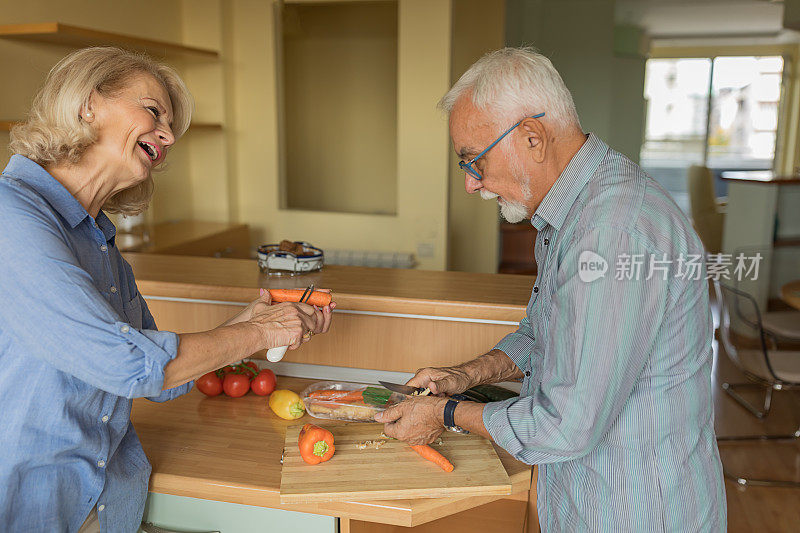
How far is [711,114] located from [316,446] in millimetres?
10546

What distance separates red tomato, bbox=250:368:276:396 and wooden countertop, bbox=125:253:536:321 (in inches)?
9.4

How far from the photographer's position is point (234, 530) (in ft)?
5.10

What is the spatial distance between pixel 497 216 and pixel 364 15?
188 centimetres

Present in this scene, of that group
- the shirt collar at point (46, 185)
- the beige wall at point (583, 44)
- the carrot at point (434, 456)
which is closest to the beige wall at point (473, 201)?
the beige wall at point (583, 44)

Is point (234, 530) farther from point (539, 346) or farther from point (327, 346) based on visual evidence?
point (539, 346)

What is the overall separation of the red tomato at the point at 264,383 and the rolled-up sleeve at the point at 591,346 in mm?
898

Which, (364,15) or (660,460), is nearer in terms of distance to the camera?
(660,460)

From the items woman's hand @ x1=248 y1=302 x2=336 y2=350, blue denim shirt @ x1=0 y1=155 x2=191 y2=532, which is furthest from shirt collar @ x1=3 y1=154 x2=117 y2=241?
woman's hand @ x1=248 y1=302 x2=336 y2=350

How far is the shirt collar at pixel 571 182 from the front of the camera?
4.12 feet

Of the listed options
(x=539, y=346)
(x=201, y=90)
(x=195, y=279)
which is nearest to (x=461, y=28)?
(x=201, y=90)

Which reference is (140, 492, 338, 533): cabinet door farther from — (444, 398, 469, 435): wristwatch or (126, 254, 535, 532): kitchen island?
(444, 398, 469, 435): wristwatch

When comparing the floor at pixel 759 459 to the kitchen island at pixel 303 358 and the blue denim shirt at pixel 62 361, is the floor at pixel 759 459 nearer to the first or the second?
the kitchen island at pixel 303 358

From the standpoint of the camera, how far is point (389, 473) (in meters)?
1.46

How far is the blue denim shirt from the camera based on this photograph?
1085 mm
